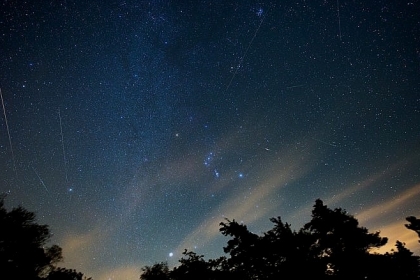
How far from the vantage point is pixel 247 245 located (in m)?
16.2

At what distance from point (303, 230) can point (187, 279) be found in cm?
864

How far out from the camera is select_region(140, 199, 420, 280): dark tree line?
15.2m

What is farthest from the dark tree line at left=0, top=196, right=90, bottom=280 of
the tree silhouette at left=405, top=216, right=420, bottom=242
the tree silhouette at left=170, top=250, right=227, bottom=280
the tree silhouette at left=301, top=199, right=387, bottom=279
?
the tree silhouette at left=405, top=216, right=420, bottom=242

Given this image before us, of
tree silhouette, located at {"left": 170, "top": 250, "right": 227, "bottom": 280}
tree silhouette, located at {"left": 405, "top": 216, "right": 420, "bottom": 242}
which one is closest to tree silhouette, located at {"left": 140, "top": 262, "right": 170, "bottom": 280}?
tree silhouette, located at {"left": 170, "top": 250, "right": 227, "bottom": 280}

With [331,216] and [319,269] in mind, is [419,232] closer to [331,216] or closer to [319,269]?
[331,216]

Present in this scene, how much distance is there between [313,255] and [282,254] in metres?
2.29

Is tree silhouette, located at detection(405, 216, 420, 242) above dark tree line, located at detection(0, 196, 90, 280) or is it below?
below

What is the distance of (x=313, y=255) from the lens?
16.0 m

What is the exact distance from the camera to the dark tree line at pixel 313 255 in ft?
49.9

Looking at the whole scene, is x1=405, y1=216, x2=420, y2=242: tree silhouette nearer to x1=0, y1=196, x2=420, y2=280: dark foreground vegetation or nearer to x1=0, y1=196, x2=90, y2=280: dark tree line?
x1=0, y1=196, x2=420, y2=280: dark foreground vegetation

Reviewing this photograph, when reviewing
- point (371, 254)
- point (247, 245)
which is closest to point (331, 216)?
Result: point (371, 254)

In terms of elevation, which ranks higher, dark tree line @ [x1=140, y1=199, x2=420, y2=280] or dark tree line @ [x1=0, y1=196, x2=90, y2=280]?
dark tree line @ [x1=0, y1=196, x2=90, y2=280]

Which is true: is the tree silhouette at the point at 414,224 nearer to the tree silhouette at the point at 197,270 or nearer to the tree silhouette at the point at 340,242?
the tree silhouette at the point at 340,242

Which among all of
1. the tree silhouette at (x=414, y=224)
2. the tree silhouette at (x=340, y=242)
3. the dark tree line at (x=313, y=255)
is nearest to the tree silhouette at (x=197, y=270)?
the dark tree line at (x=313, y=255)
